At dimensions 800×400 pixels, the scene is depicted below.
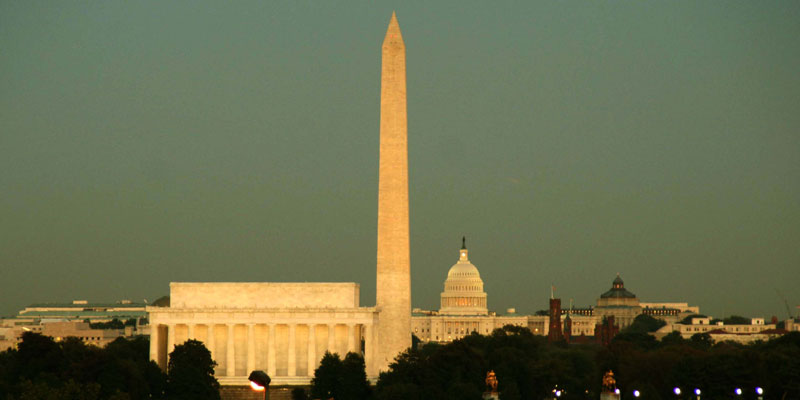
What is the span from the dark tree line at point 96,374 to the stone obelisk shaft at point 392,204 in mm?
18712

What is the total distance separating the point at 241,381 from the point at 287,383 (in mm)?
3859

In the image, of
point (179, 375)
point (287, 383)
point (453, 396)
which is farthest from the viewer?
point (287, 383)

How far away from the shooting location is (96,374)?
112312 millimetres

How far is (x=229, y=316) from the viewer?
13762 cm

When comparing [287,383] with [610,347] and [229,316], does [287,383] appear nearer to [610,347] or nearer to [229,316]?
[229,316]

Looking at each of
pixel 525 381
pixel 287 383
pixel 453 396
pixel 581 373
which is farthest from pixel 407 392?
pixel 581 373

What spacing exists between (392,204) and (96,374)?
36150mm

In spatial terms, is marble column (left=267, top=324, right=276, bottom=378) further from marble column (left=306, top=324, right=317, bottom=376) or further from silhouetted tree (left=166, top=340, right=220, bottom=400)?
silhouetted tree (left=166, top=340, right=220, bottom=400)

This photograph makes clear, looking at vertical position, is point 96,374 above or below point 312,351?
below

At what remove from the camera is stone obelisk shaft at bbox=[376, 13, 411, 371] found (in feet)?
458

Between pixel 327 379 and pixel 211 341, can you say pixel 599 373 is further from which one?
pixel 211 341

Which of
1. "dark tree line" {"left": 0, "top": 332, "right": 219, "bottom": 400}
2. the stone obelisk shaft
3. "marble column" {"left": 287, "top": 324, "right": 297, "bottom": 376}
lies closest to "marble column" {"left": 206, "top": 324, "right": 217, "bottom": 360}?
"marble column" {"left": 287, "top": 324, "right": 297, "bottom": 376}

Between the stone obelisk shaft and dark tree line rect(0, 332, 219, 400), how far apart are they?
1871 cm

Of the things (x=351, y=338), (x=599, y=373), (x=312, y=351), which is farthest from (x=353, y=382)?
(x=351, y=338)
